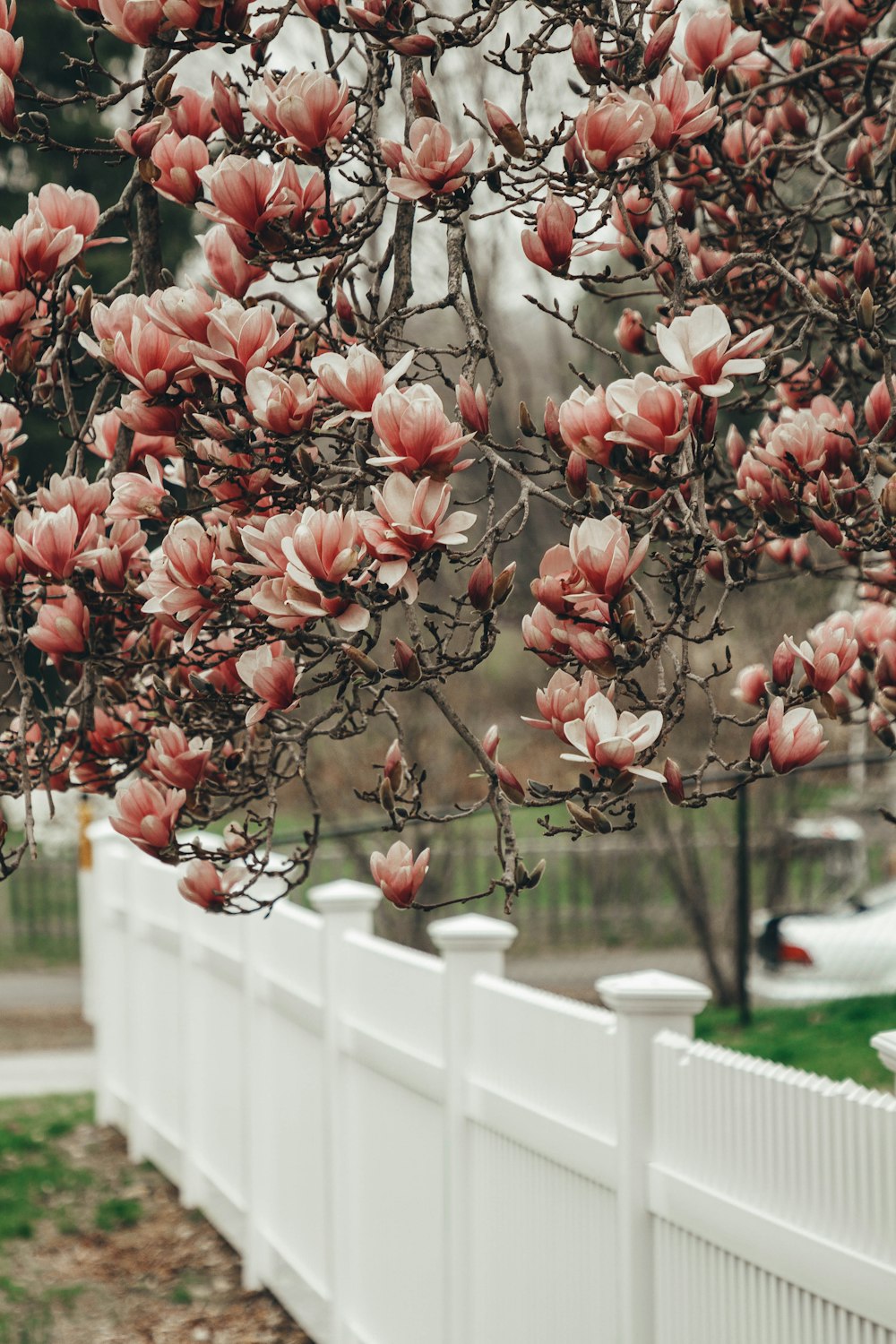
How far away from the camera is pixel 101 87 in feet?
35.9

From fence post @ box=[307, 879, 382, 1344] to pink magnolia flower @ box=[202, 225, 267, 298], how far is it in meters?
3.33

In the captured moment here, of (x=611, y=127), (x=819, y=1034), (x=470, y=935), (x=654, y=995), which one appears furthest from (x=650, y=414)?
(x=819, y=1034)

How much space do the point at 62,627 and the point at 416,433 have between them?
26.4 inches

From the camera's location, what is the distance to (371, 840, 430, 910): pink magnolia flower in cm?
174

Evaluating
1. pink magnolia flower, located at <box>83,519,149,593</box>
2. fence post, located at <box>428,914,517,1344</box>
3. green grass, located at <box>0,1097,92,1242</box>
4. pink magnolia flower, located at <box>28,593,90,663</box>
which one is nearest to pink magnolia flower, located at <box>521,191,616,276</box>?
pink magnolia flower, located at <box>83,519,149,593</box>

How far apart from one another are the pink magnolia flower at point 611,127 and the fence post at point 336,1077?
138 inches

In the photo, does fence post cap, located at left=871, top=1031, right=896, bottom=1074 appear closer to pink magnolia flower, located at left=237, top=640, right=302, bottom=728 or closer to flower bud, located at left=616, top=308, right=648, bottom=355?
flower bud, located at left=616, top=308, right=648, bottom=355

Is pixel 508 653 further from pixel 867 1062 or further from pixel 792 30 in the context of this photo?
pixel 792 30

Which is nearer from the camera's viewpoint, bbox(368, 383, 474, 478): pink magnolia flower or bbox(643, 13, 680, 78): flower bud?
bbox(368, 383, 474, 478): pink magnolia flower

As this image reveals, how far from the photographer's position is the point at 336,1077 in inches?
196

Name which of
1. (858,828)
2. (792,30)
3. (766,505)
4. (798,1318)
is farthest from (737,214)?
(858,828)

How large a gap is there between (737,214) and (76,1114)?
24.7ft

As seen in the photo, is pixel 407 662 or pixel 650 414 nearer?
pixel 650 414

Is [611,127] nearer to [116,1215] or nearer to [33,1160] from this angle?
[116,1215]
